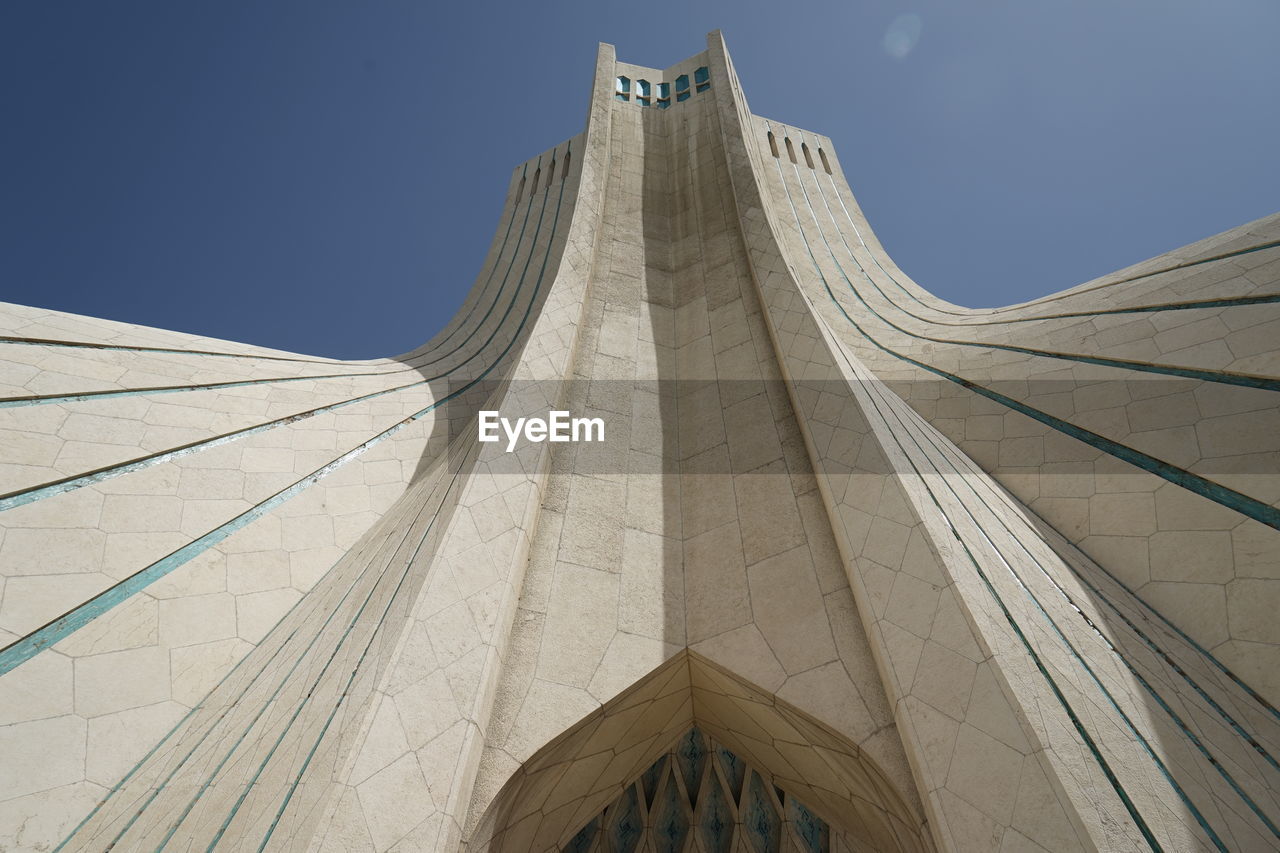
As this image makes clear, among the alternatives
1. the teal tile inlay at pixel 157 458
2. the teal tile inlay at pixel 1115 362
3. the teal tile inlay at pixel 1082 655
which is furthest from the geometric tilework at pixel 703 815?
the teal tile inlay at pixel 1115 362

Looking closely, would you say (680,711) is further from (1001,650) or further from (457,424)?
(457,424)

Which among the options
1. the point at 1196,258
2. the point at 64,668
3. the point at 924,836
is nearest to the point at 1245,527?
the point at 924,836

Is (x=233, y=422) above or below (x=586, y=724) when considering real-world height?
above

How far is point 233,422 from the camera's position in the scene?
3.83 metres

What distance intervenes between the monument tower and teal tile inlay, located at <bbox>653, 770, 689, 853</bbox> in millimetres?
28

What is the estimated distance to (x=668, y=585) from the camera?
330cm

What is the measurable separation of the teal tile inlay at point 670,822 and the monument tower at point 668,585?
0.03 meters

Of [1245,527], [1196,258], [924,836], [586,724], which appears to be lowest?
[924,836]

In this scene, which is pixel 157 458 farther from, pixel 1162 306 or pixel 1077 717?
pixel 1162 306

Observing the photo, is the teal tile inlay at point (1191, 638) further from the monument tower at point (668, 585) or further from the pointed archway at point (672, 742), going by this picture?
the pointed archway at point (672, 742)

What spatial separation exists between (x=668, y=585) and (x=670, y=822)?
7.74ft

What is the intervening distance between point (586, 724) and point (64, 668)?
2015 mm

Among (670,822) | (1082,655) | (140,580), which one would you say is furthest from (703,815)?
(140,580)

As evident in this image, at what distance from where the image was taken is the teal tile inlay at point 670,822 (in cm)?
450
